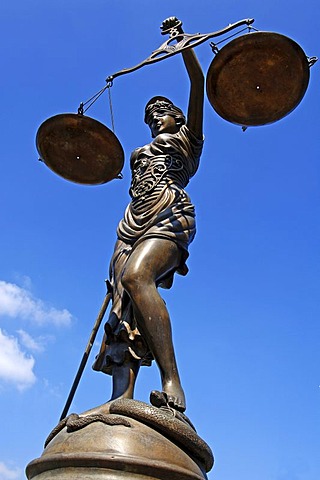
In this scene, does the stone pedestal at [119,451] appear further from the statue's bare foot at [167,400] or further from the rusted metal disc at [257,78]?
Answer: the rusted metal disc at [257,78]

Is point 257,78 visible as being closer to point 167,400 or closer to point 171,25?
point 171,25

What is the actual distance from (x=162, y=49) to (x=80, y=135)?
3.65ft

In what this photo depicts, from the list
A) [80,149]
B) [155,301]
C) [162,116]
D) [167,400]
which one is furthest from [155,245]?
[162,116]

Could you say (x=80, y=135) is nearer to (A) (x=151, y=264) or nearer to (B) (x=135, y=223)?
(B) (x=135, y=223)

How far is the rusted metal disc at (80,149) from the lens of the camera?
547 cm

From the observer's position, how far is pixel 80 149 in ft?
18.5

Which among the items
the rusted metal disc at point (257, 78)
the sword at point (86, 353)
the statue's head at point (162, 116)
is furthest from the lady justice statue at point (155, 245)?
the rusted metal disc at point (257, 78)

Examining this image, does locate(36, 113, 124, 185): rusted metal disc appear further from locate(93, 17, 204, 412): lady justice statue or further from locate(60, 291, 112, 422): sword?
locate(60, 291, 112, 422): sword

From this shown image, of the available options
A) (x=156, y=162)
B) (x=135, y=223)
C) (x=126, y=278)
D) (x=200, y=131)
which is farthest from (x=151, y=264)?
(x=200, y=131)

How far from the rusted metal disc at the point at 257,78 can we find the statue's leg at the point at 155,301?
128cm

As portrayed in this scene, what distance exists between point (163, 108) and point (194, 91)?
543 mm

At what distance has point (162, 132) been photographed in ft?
18.5

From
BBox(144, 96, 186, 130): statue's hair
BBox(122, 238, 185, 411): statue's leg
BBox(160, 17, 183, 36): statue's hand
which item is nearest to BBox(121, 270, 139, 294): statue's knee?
BBox(122, 238, 185, 411): statue's leg

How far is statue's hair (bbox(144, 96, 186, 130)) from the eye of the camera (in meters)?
5.79
